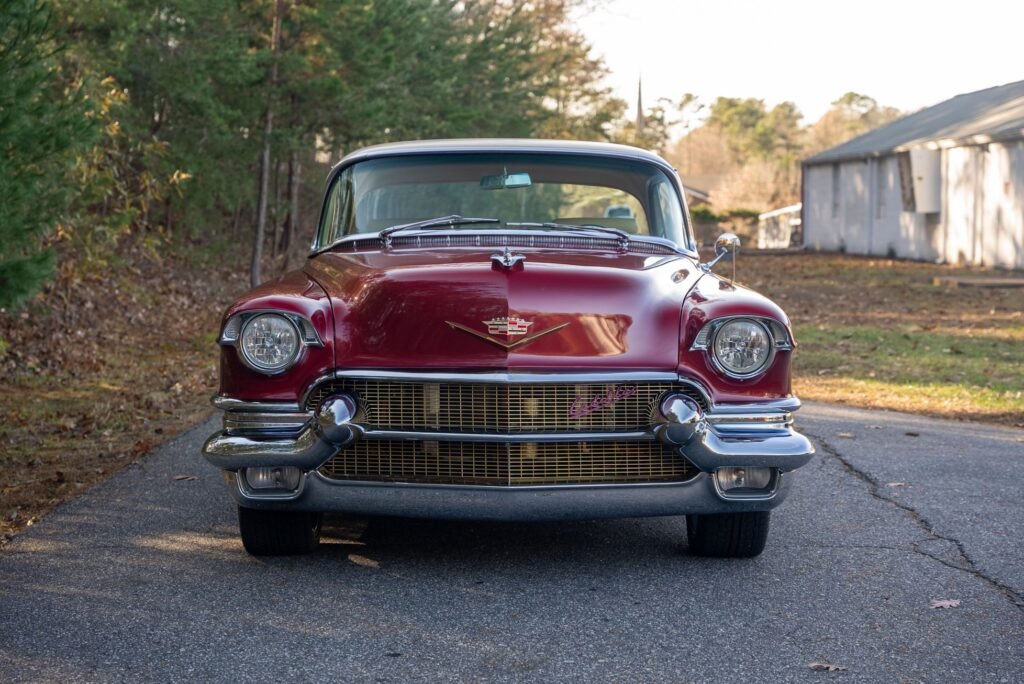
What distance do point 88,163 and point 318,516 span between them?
9.85 m

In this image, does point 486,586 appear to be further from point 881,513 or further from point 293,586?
point 881,513

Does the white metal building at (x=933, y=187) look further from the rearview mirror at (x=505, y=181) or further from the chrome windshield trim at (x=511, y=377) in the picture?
the chrome windshield trim at (x=511, y=377)

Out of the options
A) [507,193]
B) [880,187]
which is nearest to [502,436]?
[507,193]

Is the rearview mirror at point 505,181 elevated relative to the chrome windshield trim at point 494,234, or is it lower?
elevated

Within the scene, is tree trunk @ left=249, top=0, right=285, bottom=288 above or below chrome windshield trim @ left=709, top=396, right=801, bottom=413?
above

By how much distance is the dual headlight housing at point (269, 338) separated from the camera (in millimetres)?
4457

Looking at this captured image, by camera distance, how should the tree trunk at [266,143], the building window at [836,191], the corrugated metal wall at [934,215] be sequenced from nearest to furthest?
the tree trunk at [266,143]
the corrugated metal wall at [934,215]
the building window at [836,191]

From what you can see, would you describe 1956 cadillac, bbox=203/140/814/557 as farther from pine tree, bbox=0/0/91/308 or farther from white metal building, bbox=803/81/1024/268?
white metal building, bbox=803/81/1024/268

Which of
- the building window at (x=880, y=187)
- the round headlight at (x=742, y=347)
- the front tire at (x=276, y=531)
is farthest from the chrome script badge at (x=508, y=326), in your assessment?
the building window at (x=880, y=187)

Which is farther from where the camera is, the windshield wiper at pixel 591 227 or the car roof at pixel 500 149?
the car roof at pixel 500 149

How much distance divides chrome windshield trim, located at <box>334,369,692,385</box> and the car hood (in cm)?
2

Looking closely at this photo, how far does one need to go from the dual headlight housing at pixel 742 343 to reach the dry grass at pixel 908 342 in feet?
15.9

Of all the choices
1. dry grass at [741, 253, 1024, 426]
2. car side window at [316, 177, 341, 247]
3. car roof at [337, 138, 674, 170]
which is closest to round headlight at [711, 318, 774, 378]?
car roof at [337, 138, 674, 170]

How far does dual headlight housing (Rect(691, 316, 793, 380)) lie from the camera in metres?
4.49
